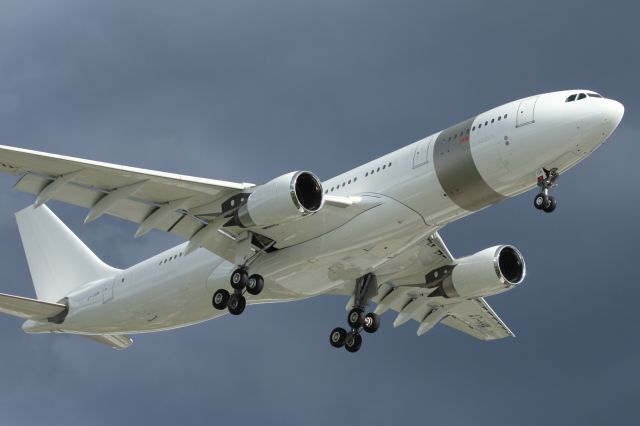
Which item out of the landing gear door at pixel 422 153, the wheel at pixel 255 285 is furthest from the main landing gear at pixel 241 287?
the landing gear door at pixel 422 153

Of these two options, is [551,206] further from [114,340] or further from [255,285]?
[114,340]

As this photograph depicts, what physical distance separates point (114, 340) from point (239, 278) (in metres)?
9.99

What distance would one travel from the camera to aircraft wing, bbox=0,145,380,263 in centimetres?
3522

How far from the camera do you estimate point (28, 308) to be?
1704 inches

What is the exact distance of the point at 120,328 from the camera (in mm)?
43344

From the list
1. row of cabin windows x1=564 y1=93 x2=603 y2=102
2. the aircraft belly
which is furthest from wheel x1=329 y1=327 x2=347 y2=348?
row of cabin windows x1=564 y1=93 x2=603 y2=102

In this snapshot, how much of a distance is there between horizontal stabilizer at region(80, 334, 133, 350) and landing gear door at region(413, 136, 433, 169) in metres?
15.7

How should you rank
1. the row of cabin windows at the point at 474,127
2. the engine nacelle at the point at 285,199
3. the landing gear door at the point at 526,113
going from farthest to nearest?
the engine nacelle at the point at 285,199 < the row of cabin windows at the point at 474,127 < the landing gear door at the point at 526,113

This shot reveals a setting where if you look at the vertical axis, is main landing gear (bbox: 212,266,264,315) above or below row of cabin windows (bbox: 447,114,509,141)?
below

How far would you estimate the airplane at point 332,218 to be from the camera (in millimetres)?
34656

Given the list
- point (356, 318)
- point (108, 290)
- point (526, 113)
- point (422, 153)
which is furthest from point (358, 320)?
point (526, 113)

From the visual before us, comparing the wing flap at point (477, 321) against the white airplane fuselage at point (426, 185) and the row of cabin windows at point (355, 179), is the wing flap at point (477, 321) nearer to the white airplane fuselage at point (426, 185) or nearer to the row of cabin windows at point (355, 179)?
the white airplane fuselage at point (426, 185)

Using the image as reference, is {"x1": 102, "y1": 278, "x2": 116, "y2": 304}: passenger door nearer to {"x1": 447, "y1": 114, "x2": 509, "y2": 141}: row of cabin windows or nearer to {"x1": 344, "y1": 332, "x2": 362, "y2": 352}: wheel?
{"x1": 344, "y1": 332, "x2": 362, "y2": 352}: wheel

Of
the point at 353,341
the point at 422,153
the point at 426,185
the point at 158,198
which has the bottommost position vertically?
the point at 353,341
